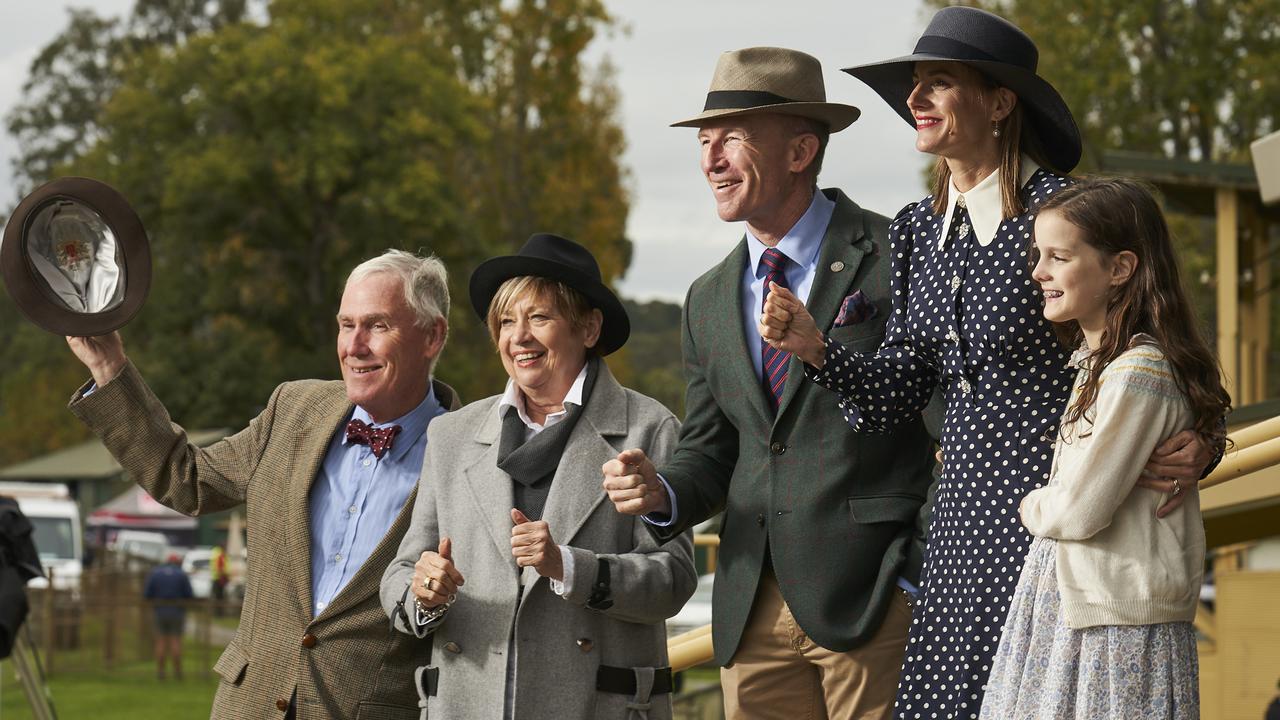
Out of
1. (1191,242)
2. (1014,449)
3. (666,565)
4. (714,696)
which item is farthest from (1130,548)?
(1191,242)

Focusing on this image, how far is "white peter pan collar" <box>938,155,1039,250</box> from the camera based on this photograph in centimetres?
351

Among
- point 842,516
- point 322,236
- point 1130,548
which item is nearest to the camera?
point 1130,548

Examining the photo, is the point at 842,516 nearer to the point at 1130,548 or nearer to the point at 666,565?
the point at 666,565

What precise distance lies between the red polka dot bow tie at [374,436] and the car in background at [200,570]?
29.1 metres

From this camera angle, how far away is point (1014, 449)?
11.0 feet

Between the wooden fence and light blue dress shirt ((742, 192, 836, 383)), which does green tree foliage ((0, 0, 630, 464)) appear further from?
light blue dress shirt ((742, 192, 836, 383))

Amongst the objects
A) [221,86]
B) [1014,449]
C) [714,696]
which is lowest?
[714,696]

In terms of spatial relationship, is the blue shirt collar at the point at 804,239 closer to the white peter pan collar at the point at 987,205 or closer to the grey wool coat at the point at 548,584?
the grey wool coat at the point at 548,584

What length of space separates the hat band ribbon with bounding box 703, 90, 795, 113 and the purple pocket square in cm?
58

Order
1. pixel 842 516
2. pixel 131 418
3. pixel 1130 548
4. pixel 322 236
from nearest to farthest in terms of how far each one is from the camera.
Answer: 1. pixel 1130 548
2. pixel 842 516
3. pixel 131 418
4. pixel 322 236

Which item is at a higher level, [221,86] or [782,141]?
[221,86]

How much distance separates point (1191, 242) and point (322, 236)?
1717 cm

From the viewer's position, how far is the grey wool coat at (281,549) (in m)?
4.45

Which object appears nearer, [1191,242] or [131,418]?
[131,418]
